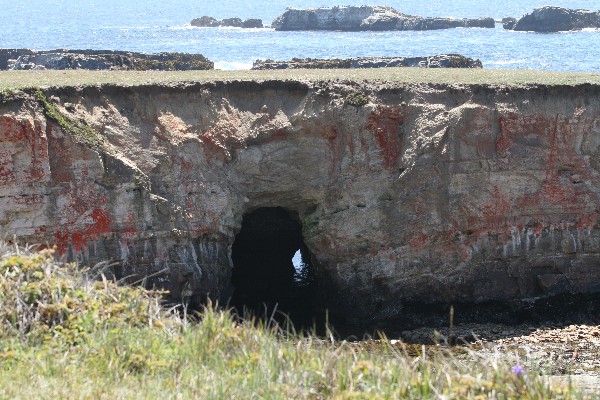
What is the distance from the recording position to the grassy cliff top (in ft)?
62.8

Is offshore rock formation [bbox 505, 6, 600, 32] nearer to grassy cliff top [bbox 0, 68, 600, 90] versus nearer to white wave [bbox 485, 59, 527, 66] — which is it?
white wave [bbox 485, 59, 527, 66]

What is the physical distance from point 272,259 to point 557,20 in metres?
60.9

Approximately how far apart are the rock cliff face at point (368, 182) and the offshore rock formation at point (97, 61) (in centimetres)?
1805

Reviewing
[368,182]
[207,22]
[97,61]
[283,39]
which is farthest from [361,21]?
[368,182]

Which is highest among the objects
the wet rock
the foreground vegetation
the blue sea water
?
the foreground vegetation

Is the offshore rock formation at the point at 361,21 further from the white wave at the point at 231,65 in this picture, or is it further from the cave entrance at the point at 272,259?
the cave entrance at the point at 272,259

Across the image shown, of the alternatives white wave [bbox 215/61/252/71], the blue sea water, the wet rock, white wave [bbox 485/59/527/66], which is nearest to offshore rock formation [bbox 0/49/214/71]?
white wave [bbox 215/61/252/71]

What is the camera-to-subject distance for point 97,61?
3909 centimetres

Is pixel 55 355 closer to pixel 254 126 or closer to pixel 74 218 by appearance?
pixel 74 218

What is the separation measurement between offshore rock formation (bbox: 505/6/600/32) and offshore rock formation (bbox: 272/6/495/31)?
7598mm

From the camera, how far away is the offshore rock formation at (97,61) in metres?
37.6

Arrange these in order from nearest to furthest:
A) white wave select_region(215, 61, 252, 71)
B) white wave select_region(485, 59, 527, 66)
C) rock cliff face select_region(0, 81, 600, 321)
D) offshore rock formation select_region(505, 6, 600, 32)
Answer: rock cliff face select_region(0, 81, 600, 321), white wave select_region(215, 61, 252, 71), white wave select_region(485, 59, 527, 66), offshore rock formation select_region(505, 6, 600, 32)

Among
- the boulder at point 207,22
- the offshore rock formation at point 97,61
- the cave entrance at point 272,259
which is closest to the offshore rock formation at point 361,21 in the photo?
the boulder at point 207,22

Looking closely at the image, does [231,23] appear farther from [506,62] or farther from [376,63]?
[376,63]
